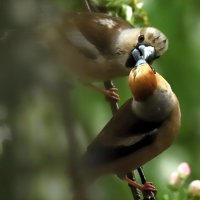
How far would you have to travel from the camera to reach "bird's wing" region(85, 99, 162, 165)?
82.3 inches

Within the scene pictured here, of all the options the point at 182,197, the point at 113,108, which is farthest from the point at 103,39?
the point at 182,197

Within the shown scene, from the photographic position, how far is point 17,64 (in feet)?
1.93

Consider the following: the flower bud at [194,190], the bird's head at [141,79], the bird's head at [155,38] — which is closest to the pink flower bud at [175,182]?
the flower bud at [194,190]

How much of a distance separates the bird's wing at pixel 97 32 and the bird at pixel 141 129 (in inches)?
18.0

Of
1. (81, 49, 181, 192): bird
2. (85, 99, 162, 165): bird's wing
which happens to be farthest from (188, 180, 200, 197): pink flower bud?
(85, 99, 162, 165): bird's wing

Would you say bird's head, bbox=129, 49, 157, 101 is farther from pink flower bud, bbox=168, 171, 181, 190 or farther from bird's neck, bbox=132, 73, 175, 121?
pink flower bud, bbox=168, 171, 181, 190

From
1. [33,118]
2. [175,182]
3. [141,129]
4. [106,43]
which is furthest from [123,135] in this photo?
[33,118]

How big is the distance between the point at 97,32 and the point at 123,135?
2.52 ft

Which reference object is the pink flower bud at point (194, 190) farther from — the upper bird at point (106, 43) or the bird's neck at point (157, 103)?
the upper bird at point (106, 43)

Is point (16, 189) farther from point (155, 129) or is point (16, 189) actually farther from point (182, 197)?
point (155, 129)

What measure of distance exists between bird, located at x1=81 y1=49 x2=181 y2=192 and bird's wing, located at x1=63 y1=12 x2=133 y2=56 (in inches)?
18.0

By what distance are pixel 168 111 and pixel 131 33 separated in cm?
65

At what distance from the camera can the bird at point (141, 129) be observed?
205cm

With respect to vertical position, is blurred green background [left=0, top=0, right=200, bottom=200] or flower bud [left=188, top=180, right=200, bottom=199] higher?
blurred green background [left=0, top=0, right=200, bottom=200]
